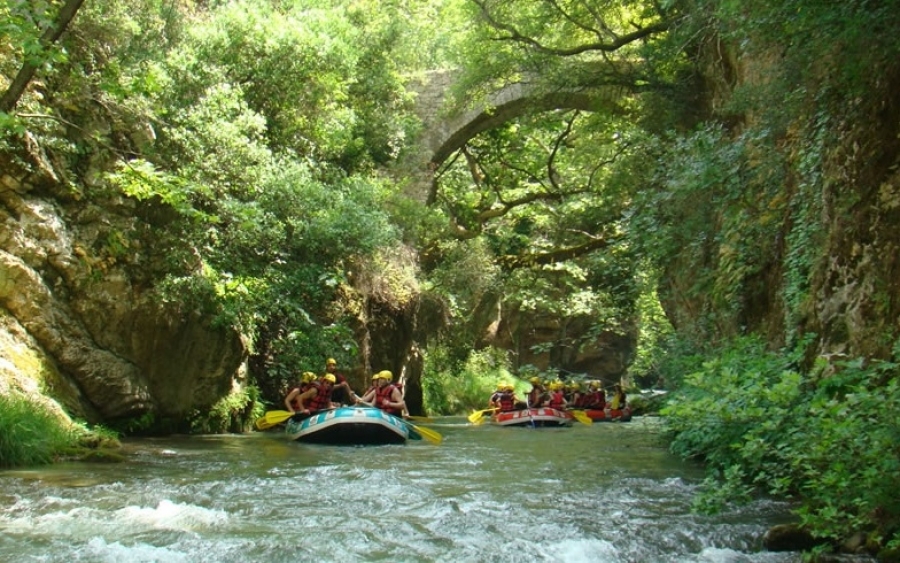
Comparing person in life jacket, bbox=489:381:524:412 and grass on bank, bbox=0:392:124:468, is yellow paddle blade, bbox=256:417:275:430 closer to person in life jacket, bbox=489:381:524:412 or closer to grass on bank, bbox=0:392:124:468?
grass on bank, bbox=0:392:124:468

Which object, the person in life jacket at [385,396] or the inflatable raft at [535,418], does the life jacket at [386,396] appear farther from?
the inflatable raft at [535,418]

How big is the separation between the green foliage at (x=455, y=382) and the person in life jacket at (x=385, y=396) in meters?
6.60

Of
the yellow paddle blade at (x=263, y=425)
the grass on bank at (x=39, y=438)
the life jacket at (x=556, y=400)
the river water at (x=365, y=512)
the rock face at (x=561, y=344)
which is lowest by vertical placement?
the river water at (x=365, y=512)

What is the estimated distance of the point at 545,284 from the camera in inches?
1014

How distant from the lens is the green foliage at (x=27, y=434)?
7.37 meters

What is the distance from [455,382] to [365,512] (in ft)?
50.3

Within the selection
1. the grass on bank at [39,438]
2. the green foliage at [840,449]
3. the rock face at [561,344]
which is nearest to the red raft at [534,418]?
the rock face at [561,344]

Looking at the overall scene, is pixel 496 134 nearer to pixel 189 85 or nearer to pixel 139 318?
pixel 189 85

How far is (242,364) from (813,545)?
9.67 meters

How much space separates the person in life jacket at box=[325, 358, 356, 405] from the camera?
12602 millimetres

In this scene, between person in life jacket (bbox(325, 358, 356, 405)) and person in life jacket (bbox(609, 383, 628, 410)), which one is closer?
person in life jacket (bbox(325, 358, 356, 405))

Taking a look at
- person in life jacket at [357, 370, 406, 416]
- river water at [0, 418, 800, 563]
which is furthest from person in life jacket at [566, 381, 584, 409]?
river water at [0, 418, 800, 563]

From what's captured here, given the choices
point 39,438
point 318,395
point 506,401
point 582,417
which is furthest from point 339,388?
point 582,417

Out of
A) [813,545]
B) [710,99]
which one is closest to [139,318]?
[813,545]
